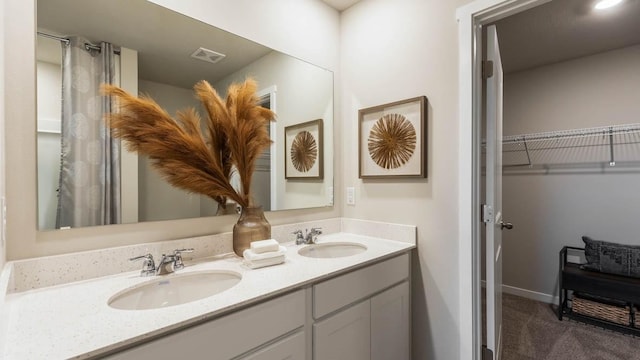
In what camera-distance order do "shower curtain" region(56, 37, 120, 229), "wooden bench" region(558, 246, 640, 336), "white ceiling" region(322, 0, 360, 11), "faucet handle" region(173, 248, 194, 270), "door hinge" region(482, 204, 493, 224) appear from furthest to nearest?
"wooden bench" region(558, 246, 640, 336), "white ceiling" region(322, 0, 360, 11), "door hinge" region(482, 204, 493, 224), "faucet handle" region(173, 248, 194, 270), "shower curtain" region(56, 37, 120, 229)

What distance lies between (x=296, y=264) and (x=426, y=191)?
31.5 inches

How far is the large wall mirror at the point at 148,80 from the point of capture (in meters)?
1.03

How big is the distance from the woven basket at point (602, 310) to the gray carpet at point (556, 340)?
9 centimetres

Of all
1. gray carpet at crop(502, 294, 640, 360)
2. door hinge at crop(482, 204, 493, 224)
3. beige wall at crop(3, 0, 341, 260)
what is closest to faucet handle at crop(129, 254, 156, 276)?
beige wall at crop(3, 0, 341, 260)

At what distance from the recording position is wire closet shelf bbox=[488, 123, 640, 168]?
238 centimetres

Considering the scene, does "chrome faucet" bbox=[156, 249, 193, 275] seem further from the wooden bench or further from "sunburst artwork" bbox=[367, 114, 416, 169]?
the wooden bench

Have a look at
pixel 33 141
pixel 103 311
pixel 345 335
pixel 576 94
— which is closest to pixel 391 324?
pixel 345 335

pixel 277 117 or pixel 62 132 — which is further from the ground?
pixel 277 117

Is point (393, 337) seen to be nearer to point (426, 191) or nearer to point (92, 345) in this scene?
point (426, 191)

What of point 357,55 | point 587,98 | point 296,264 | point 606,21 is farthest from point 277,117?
point 587,98

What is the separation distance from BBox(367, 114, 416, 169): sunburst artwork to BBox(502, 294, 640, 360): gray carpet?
151cm

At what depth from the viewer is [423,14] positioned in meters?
1.59

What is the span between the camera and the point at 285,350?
1008 millimetres

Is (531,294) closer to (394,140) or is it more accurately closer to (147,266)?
(394,140)
